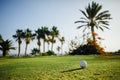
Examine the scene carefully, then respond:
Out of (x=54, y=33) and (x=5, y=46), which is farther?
(x=54, y=33)

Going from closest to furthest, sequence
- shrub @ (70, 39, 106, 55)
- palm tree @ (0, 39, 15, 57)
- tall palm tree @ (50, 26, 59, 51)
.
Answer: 1. shrub @ (70, 39, 106, 55)
2. palm tree @ (0, 39, 15, 57)
3. tall palm tree @ (50, 26, 59, 51)

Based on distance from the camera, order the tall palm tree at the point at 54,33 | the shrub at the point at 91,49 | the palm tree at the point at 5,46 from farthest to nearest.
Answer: the tall palm tree at the point at 54,33 → the palm tree at the point at 5,46 → the shrub at the point at 91,49

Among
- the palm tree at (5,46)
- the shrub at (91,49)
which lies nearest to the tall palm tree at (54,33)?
the palm tree at (5,46)

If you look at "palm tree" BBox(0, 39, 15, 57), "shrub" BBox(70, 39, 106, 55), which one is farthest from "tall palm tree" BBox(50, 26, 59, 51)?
"shrub" BBox(70, 39, 106, 55)

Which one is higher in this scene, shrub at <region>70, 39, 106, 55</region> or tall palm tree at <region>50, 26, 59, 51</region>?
tall palm tree at <region>50, 26, 59, 51</region>

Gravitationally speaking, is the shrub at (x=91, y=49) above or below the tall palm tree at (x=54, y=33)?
below

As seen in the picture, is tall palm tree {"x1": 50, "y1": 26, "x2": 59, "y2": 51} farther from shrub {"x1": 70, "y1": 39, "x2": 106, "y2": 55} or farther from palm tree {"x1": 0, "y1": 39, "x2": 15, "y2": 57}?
shrub {"x1": 70, "y1": 39, "x2": 106, "y2": 55}

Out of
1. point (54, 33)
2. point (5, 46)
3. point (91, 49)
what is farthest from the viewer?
point (54, 33)

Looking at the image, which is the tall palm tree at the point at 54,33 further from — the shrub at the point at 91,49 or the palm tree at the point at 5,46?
the shrub at the point at 91,49

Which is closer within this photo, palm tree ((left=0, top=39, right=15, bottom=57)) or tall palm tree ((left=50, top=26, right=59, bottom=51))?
palm tree ((left=0, top=39, right=15, bottom=57))

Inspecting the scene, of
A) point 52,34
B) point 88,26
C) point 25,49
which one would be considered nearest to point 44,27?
point 52,34

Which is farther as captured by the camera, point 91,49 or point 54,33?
point 54,33

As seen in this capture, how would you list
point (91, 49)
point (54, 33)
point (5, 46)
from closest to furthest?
point (91, 49) < point (5, 46) < point (54, 33)

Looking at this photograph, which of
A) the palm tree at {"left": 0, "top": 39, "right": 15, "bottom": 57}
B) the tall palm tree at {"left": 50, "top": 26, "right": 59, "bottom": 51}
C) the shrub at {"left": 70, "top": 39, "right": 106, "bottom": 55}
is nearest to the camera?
the shrub at {"left": 70, "top": 39, "right": 106, "bottom": 55}
